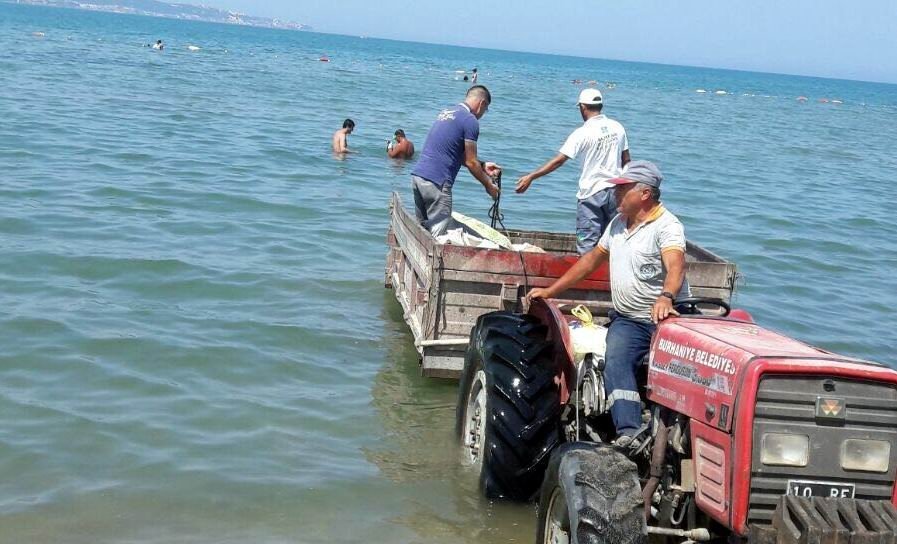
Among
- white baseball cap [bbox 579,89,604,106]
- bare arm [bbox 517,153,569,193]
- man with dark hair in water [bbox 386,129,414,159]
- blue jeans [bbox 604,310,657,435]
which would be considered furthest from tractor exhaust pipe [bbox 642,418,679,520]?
man with dark hair in water [bbox 386,129,414,159]

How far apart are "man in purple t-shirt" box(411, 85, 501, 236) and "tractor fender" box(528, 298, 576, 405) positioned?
3103mm

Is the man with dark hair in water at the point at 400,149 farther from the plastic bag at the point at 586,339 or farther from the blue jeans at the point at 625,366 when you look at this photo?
the blue jeans at the point at 625,366

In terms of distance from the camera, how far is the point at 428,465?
7.42 meters

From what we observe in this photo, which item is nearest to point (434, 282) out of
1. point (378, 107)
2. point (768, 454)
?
point (768, 454)

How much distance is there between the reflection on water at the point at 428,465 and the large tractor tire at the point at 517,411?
22 cm

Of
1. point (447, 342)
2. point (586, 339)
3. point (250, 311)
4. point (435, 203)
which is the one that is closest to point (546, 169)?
point (435, 203)

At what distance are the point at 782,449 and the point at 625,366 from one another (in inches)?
48.5

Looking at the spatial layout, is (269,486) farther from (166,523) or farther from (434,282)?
(434,282)

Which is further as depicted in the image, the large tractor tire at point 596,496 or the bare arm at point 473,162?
the bare arm at point 473,162

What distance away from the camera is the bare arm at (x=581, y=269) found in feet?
20.2

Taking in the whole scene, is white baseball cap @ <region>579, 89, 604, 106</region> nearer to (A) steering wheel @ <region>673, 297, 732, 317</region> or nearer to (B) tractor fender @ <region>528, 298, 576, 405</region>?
(B) tractor fender @ <region>528, 298, 576, 405</region>

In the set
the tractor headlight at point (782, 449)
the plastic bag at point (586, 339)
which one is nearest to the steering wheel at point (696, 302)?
the plastic bag at point (586, 339)

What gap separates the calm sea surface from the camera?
6715 millimetres

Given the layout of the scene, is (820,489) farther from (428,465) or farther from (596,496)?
(428,465)
